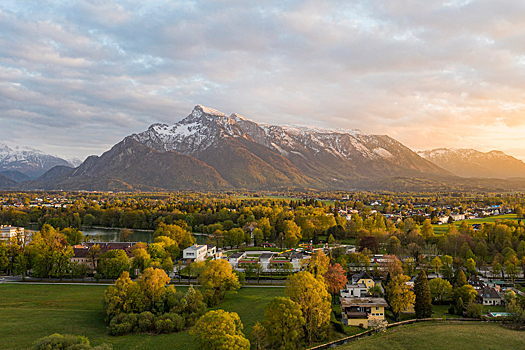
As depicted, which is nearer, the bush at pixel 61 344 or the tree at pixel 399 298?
the bush at pixel 61 344

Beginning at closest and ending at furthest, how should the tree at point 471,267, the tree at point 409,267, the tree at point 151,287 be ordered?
the tree at point 151,287 → the tree at point 471,267 → the tree at point 409,267

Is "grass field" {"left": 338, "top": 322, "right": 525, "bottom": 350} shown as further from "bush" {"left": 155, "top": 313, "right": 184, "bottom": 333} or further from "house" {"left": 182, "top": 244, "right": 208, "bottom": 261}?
"house" {"left": 182, "top": 244, "right": 208, "bottom": 261}

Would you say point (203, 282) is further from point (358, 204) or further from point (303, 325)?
point (358, 204)

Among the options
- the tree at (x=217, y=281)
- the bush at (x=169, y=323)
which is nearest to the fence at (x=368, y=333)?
the bush at (x=169, y=323)

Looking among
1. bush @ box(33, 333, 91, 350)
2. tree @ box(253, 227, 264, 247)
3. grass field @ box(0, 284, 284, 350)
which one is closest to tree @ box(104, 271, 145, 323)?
grass field @ box(0, 284, 284, 350)

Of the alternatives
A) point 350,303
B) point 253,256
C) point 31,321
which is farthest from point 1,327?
point 253,256

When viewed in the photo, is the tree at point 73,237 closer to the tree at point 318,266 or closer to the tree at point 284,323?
the tree at point 318,266
